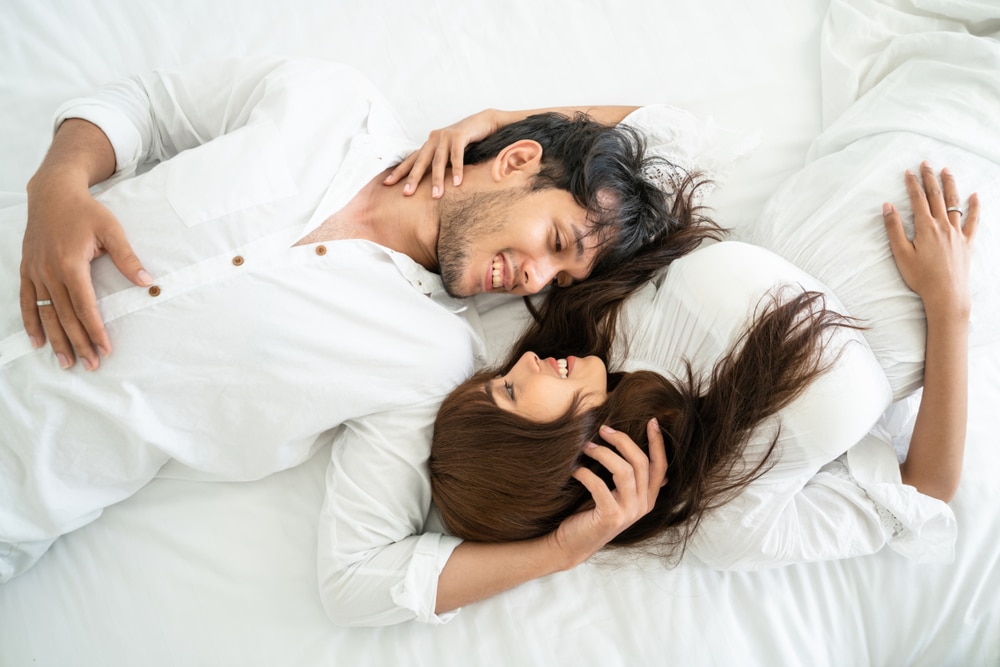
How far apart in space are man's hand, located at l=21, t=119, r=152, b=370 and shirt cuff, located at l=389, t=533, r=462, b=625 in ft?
2.51

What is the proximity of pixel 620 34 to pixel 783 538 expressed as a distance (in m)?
1.54

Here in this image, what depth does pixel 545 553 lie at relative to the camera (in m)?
1.30

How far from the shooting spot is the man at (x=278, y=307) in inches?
50.9

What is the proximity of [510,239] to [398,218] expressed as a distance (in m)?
0.30

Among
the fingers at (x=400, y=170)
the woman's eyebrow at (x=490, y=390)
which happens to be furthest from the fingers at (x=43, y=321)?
the woman's eyebrow at (x=490, y=390)

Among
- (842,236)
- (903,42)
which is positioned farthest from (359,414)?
(903,42)

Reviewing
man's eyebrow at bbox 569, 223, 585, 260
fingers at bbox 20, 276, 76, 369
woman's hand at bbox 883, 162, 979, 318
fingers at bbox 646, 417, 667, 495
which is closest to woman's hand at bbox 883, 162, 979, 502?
woman's hand at bbox 883, 162, 979, 318

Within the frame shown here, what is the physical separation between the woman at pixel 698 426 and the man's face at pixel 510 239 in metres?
0.23

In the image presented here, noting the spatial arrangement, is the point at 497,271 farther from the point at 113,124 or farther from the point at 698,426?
the point at 113,124

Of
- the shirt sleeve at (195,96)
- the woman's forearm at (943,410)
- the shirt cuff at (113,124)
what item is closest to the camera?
the woman's forearm at (943,410)

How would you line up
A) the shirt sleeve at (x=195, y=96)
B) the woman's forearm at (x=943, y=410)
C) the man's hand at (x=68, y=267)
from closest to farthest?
the man's hand at (x=68, y=267)
the woman's forearm at (x=943, y=410)
the shirt sleeve at (x=195, y=96)

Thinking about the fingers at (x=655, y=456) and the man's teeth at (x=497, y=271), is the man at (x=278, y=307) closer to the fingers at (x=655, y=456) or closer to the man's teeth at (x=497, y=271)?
the man's teeth at (x=497, y=271)

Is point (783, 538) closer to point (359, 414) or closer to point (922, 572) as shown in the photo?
point (922, 572)

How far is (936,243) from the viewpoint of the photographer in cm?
136
